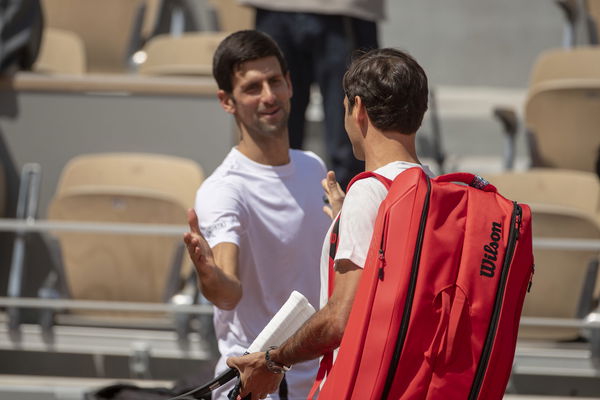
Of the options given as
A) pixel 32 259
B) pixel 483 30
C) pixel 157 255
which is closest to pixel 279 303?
pixel 157 255

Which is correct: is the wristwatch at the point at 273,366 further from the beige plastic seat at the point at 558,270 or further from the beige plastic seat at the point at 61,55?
the beige plastic seat at the point at 61,55

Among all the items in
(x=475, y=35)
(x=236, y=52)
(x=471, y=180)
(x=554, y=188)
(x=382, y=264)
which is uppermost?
(x=236, y=52)

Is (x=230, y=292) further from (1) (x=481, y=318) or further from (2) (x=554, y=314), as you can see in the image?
(2) (x=554, y=314)

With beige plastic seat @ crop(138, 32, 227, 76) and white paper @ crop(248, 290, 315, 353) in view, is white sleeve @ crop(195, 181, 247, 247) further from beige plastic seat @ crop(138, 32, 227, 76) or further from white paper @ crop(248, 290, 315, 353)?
beige plastic seat @ crop(138, 32, 227, 76)

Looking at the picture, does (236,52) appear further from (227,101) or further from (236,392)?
(236,392)

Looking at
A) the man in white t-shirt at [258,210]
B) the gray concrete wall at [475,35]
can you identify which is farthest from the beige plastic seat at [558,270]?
the gray concrete wall at [475,35]

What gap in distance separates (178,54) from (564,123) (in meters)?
2.04

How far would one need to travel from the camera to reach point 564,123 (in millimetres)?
4820

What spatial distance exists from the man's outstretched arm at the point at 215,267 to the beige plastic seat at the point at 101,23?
13.9ft

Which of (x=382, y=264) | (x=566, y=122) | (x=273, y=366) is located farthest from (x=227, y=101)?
(x=566, y=122)

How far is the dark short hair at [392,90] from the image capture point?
6.28ft

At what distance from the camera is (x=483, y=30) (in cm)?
729

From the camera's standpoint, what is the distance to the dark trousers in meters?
4.15

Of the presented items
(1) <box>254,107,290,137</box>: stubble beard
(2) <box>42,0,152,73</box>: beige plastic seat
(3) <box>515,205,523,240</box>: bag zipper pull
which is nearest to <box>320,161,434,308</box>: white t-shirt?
(3) <box>515,205,523,240</box>: bag zipper pull
